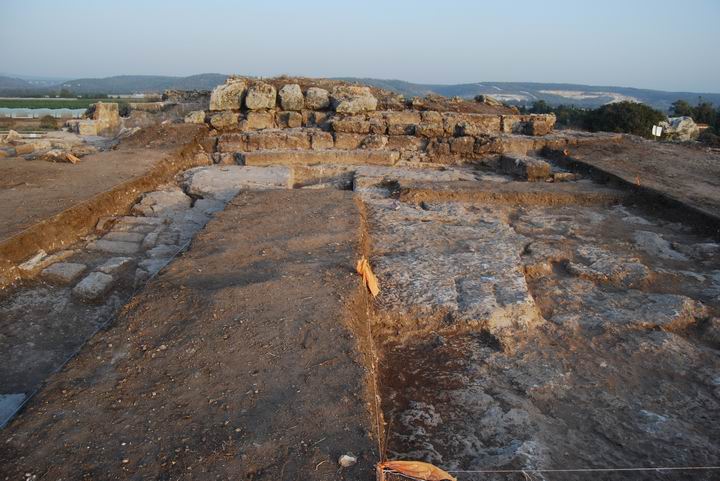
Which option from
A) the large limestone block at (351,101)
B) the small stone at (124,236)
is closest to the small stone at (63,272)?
the small stone at (124,236)

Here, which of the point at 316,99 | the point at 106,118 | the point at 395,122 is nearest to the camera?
the point at 395,122

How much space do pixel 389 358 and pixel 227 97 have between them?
754 centimetres

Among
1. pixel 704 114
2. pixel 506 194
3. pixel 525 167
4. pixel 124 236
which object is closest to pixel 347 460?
pixel 124 236

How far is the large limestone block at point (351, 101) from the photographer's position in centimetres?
877

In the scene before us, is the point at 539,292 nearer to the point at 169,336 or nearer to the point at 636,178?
the point at 169,336

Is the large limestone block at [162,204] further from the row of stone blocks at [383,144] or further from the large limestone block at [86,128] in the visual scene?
the large limestone block at [86,128]

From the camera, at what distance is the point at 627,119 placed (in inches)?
772

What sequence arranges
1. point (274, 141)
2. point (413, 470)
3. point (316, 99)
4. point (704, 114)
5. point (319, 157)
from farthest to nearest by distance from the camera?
point (704, 114)
point (316, 99)
point (274, 141)
point (319, 157)
point (413, 470)

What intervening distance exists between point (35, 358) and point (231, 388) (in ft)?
5.50

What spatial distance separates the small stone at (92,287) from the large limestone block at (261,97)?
5.79 meters

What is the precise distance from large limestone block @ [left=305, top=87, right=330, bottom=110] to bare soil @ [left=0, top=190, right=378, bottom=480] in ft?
20.8

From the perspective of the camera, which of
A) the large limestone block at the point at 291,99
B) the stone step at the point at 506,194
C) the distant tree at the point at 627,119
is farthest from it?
the distant tree at the point at 627,119

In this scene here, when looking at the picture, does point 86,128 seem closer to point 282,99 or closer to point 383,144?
point 282,99

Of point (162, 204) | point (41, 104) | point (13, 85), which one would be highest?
point (13, 85)
